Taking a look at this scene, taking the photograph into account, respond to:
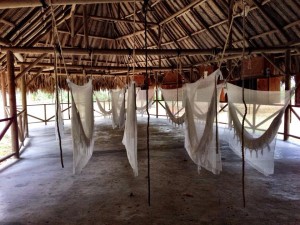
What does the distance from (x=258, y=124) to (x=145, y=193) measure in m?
1.79

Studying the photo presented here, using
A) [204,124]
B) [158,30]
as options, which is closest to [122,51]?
[204,124]

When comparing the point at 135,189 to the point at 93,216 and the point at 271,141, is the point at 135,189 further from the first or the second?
the point at 271,141

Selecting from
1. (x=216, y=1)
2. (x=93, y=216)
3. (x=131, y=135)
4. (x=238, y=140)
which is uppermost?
(x=216, y=1)

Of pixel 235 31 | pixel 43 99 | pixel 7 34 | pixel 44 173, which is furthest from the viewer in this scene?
pixel 43 99

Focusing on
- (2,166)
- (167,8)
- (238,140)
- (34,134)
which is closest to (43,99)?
(34,134)

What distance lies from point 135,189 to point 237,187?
1056mm

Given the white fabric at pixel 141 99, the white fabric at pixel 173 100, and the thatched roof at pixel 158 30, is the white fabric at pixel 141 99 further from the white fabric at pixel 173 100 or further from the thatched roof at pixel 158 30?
the white fabric at pixel 173 100

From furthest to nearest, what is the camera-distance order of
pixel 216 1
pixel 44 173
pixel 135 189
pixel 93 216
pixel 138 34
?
pixel 138 34, pixel 216 1, pixel 44 173, pixel 135 189, pixel 93 216

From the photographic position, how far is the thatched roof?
389 centimetres

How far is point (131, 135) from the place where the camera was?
2639mm

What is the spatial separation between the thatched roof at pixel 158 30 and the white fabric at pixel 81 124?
581 millimetres

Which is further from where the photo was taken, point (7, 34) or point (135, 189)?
point (7, 34)

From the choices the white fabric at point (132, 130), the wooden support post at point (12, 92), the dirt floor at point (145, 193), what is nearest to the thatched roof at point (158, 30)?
the wooden support post at point (12, 92)

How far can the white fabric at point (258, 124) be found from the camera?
9.39 feet
